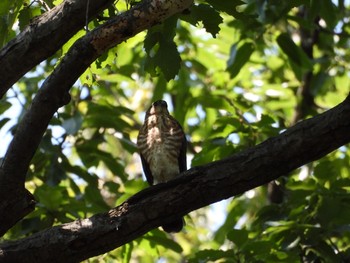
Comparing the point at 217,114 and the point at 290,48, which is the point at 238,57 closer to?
the point at 290,48

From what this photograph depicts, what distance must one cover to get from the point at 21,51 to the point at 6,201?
70 centimetres

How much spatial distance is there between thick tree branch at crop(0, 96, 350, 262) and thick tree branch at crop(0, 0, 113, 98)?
0.78 meters

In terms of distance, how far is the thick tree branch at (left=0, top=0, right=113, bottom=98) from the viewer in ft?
11.1

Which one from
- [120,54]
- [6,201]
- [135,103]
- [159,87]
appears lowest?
[6,201]

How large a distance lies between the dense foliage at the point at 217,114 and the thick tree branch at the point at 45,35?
317 millimetres

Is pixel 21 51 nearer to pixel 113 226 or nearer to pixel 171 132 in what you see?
pixel 113 226

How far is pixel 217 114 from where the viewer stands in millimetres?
6848

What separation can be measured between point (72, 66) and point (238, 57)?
8.46 feet

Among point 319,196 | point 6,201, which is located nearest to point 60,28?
point 6,201

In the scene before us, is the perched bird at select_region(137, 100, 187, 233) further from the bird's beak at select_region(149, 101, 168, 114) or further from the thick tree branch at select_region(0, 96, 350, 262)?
the thick tree branch at select_region(0, 96, 350, 262)

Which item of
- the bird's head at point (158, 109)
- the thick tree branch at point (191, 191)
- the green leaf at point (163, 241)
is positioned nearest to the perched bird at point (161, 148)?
the bird's head at point (158, 109)

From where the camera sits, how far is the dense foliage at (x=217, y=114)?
13.0ft

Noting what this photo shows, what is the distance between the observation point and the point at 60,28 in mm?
3375

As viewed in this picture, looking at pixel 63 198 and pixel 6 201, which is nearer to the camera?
pixel 6 201
